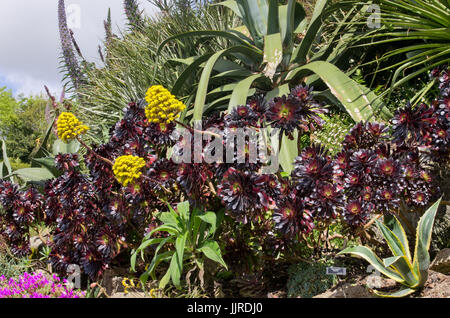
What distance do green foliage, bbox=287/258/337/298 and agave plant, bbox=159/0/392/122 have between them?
3.93 feet

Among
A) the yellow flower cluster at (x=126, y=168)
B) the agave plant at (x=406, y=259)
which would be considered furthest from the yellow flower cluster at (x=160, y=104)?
the agave plant at (x=406, y=259)

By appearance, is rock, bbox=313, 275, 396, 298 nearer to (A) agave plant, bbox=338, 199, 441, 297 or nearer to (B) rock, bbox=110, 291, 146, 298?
(A) agave plant, bbox=338, 199, 441, 297

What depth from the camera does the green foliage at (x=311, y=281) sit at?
227 cm

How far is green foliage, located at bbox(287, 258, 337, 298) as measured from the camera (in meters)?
2.27

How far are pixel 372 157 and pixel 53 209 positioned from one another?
2.17 meters

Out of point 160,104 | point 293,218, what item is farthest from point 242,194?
point 160,104

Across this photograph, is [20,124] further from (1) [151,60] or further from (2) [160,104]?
(2) [160,104]

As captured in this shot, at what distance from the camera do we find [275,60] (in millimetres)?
3934

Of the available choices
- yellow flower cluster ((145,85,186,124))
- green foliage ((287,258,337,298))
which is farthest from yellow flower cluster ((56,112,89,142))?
green foliage ((287,258,337,298))

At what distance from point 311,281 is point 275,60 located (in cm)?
232

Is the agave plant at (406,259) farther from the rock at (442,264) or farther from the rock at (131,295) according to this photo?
the rock at (131,295)

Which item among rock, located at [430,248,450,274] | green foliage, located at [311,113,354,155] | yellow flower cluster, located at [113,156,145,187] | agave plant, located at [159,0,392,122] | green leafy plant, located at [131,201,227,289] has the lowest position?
rock, located at [430,248,450,274]

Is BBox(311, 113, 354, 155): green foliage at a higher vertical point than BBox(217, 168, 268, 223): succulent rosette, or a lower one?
higher

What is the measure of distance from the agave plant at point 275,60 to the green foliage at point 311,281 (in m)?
1.20
